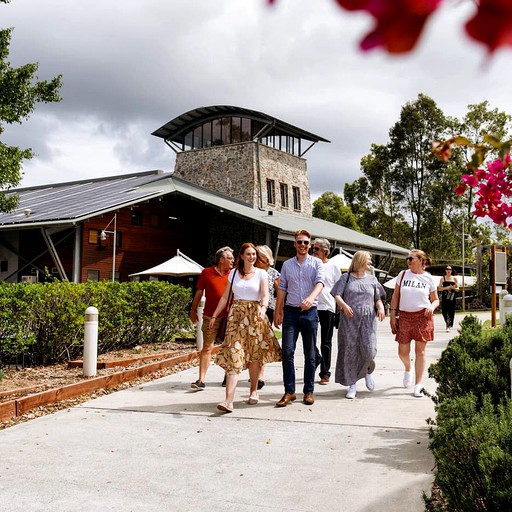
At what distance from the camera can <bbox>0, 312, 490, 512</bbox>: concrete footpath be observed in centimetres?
410

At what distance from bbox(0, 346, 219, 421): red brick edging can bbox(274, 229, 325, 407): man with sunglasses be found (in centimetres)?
263

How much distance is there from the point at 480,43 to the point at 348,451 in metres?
5.08

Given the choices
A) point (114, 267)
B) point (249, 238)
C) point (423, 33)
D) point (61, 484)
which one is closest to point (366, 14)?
point (423, 33)

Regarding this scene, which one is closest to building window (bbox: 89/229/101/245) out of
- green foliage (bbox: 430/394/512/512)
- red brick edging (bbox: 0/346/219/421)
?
red brick edging (bbox: 0/346/219/421)

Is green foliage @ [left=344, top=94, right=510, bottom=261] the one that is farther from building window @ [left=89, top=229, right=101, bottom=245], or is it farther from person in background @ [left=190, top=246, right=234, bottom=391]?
person in background @ [left=190, top=246, right=234, bottom=391]

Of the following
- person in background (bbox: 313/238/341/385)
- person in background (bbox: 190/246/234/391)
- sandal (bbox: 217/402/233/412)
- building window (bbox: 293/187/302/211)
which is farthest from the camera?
building window (bbox: 293/187/302/211)

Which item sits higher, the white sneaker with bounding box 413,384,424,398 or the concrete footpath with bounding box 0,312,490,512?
the white sneaker with bounding box 413,384,424,398

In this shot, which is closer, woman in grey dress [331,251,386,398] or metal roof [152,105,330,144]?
woman in grey dress [331,251,386,398]

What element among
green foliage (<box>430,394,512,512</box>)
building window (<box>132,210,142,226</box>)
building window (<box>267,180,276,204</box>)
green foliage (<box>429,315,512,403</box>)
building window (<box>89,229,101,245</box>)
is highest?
building window (<box>267,180,276,204</box>)

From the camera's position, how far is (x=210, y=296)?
327 inches

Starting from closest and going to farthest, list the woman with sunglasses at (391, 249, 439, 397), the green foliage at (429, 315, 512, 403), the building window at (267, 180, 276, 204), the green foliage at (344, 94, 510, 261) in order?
1. the green foliage at (429, 315, 512, 403)
2. the woman with sunglasses at (391, 249, 439, 397)
3. the building window at (267, 180, 276, 204)
4. the green foliage at (344, 94, 510, 261)

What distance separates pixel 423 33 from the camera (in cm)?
55

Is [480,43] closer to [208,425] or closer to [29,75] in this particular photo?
[208,425]

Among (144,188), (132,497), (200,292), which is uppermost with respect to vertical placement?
(144,188)
